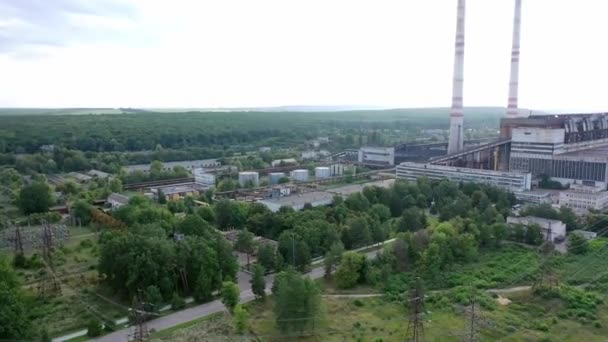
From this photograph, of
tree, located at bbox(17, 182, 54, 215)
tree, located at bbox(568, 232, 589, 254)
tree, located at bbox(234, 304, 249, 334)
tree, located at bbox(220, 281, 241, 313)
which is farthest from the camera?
tree, located at bbox(17, 182, 54, 215)

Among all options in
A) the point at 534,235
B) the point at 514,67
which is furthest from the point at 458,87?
the point at 534,235

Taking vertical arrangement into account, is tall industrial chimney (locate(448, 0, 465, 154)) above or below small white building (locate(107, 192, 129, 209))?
above

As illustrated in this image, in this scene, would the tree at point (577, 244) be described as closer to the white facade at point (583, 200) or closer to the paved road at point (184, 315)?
the white facade at point (583, 200)

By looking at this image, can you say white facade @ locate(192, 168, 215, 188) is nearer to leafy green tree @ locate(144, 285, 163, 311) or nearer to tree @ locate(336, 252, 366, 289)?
tree @ locate(336, 252, 366, 289)

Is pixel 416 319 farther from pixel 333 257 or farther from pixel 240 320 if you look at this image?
pixel 333 257

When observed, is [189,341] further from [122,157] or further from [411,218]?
[122,157]

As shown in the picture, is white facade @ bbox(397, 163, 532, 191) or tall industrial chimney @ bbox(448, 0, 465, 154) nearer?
white facade @ bbox(397, 163, 532, 191)

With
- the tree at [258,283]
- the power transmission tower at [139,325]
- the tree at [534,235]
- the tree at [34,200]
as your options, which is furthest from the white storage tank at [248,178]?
the power transmission tower at [139,325]

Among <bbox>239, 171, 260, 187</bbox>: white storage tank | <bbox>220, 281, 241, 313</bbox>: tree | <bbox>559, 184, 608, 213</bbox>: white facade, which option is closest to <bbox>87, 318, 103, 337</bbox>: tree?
<bbox>220, 281, 241, 313</bbox>: tree
